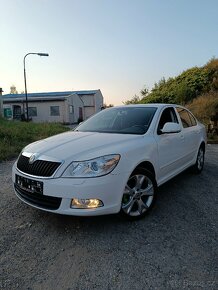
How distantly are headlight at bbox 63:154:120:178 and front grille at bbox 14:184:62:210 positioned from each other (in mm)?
334

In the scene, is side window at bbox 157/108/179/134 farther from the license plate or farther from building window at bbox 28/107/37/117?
building window at bbox 28/107/37/117

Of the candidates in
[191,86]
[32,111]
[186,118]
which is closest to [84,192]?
[186,118]

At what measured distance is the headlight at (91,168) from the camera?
325cm

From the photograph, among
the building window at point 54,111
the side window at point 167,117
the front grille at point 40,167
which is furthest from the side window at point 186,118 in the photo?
the building window at point 54,111

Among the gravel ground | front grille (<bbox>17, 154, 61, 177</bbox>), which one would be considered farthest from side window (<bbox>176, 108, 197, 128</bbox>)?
front grille (<bbox>17, 154, 61, 177</bbox>)

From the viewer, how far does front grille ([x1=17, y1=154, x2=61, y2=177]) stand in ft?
10.9

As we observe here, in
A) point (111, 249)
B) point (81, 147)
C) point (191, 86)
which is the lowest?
point (111, 249)

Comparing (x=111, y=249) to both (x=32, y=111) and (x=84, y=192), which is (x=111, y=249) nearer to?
(x=84, y=192)

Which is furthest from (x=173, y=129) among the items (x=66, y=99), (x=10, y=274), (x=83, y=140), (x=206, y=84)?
(x=66, y=99)

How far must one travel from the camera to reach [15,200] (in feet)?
15.0

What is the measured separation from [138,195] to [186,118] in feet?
8.79

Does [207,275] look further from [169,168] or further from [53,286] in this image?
[169,168]

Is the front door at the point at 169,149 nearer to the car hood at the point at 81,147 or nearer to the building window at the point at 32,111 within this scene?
the car hood at the point at 81,147

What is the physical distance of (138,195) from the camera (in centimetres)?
378
